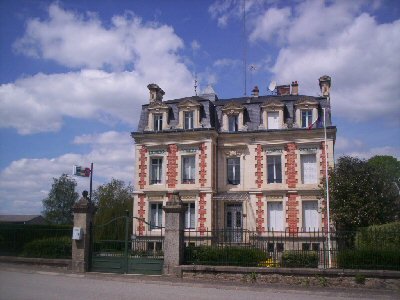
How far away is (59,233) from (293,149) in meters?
16.0

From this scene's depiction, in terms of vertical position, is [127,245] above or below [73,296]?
above

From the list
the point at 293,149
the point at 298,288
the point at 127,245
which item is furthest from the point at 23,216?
the point at 298,288

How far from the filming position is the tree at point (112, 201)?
35406mm

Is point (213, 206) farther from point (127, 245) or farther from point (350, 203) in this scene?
point (127, 245)

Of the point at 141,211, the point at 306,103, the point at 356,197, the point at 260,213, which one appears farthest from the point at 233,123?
the point at 356,197

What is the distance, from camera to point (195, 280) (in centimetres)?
1396

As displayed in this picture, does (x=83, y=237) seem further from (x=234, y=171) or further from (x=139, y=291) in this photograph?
(x=234, y=171)

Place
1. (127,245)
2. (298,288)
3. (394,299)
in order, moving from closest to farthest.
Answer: (394,299), (298,288), (127,245)

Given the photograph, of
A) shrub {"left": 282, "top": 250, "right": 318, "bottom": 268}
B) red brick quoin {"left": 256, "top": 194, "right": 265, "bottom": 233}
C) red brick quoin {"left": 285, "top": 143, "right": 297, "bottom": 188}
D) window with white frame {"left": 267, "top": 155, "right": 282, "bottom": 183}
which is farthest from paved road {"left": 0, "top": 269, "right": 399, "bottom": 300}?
window with white frame {"left": 267, "top": 155, "right": 282, "bottom": 183}

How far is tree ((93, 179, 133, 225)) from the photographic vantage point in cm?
3541

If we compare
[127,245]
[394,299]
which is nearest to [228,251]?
[127,245]

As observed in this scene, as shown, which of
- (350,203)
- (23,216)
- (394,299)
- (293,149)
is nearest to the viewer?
(394,299)

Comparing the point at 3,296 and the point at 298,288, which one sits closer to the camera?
the point at 3,296

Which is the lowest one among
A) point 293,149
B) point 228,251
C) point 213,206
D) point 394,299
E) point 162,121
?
point 394,299
